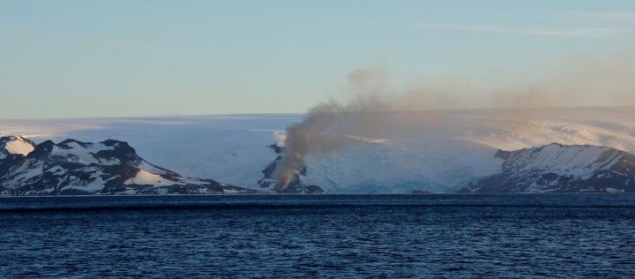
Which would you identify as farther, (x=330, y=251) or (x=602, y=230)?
(x=602, y=230)

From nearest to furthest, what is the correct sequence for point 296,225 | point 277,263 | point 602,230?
point 277,263 < point 602,230 < point 296,225

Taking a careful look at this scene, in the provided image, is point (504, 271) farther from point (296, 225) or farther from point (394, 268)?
point (296, 225)

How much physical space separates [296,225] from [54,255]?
64.5 meters

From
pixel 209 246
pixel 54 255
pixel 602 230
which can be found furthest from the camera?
pixel 602 230

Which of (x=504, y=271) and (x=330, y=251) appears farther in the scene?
(x=330, y=251)

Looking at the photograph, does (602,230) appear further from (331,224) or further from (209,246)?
(209,246)

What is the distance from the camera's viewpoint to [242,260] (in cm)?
10375

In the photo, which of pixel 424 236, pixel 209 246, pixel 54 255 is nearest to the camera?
pixel 54 255

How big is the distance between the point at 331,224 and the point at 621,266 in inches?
3155

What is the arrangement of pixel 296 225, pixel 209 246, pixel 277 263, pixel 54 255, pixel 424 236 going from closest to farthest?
pixel 277 263
pixel 54 255
pixel 209 246
pixel 424 236
pixel 296 225

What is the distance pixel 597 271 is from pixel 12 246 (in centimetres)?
5840

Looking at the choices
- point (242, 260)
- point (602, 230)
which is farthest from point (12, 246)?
point (602, 230)

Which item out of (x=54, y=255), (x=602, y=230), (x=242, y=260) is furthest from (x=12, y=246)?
(x=602, y=230)

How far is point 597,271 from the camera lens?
3713 inches
